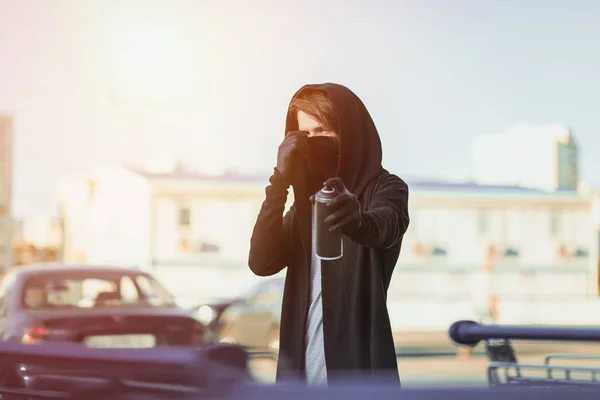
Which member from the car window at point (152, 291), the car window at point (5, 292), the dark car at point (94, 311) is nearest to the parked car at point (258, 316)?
the car window at point (152, 291)

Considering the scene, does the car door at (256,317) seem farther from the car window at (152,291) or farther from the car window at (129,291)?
the car window at (129,291)

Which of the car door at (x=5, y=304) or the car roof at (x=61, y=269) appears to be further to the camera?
the car roof at (x=61, y=269)

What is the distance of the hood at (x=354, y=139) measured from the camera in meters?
1.76

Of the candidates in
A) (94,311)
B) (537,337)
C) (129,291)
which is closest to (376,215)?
(537,337)

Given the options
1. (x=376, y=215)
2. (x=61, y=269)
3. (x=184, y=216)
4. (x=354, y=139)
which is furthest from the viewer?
(x=184, y=216)

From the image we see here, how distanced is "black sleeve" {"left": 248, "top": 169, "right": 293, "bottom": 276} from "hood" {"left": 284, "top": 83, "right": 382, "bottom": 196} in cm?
10

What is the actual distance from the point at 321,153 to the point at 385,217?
0.18 m

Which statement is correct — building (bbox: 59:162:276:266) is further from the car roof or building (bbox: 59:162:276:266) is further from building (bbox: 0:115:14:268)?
the car roof

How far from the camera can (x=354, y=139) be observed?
69.6 inches

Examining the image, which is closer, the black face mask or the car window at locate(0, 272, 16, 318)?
the black face mask

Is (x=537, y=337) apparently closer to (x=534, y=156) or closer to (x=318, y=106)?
(x=318, y=106)

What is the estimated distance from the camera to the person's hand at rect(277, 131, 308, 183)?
175 cm

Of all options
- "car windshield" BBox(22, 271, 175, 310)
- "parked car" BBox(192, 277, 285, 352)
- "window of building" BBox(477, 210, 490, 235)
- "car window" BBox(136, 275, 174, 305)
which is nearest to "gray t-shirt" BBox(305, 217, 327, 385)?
"car windshield" BBox(22, 271, 175, 310)

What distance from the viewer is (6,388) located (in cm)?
120
